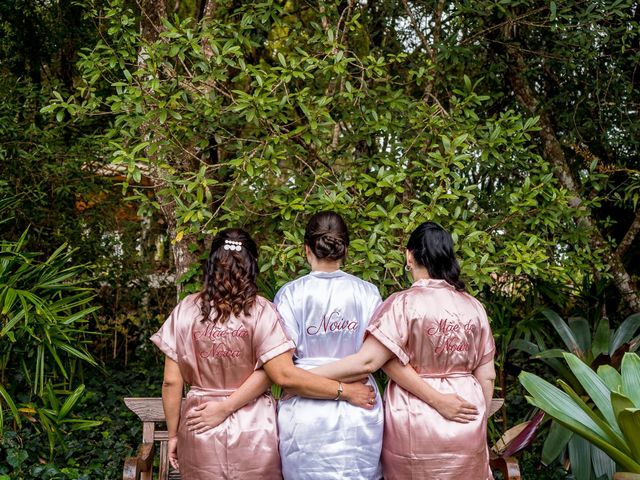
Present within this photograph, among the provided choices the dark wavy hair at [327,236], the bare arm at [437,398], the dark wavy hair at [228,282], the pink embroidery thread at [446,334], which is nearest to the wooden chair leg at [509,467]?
the bare arm at [437,398]

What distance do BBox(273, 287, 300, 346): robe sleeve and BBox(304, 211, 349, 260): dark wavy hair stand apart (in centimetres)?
24

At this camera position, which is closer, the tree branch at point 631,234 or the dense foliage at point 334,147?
the dense foliage at point 334,147

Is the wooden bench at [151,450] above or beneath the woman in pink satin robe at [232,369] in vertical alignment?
beneath

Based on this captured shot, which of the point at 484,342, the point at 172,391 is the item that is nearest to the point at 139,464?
the point at 172,391

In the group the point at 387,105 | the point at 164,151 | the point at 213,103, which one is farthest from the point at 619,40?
the point at 164,151

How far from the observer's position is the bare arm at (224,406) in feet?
10.4

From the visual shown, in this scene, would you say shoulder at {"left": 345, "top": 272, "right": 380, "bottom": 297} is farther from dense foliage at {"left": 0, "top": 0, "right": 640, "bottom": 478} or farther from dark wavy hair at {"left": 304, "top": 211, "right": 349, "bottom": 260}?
dense foliage at {"left": 0, "top": 0, "right": 640, "bottom": 478}

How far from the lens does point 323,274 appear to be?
3.33 meters

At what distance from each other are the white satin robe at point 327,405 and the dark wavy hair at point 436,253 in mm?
307

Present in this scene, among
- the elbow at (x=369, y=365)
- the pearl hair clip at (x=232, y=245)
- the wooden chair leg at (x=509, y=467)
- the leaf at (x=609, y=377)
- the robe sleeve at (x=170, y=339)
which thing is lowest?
the wooden chair leg at (x=509, y=467)

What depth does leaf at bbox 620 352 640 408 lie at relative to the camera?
372cm

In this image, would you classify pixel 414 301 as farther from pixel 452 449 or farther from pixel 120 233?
pixel 120 233

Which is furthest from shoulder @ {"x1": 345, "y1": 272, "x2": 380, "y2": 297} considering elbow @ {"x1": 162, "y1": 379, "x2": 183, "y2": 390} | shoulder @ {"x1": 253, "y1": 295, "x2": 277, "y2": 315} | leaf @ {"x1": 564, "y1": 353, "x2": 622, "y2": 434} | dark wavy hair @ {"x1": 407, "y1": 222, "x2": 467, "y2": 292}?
leaf @ {"x1": 564, "y1": 353, "x2": 622, "y2": 434}

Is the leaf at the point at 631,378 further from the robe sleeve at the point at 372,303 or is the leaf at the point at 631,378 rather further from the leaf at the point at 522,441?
the robe sleeve at the point at 372,303
